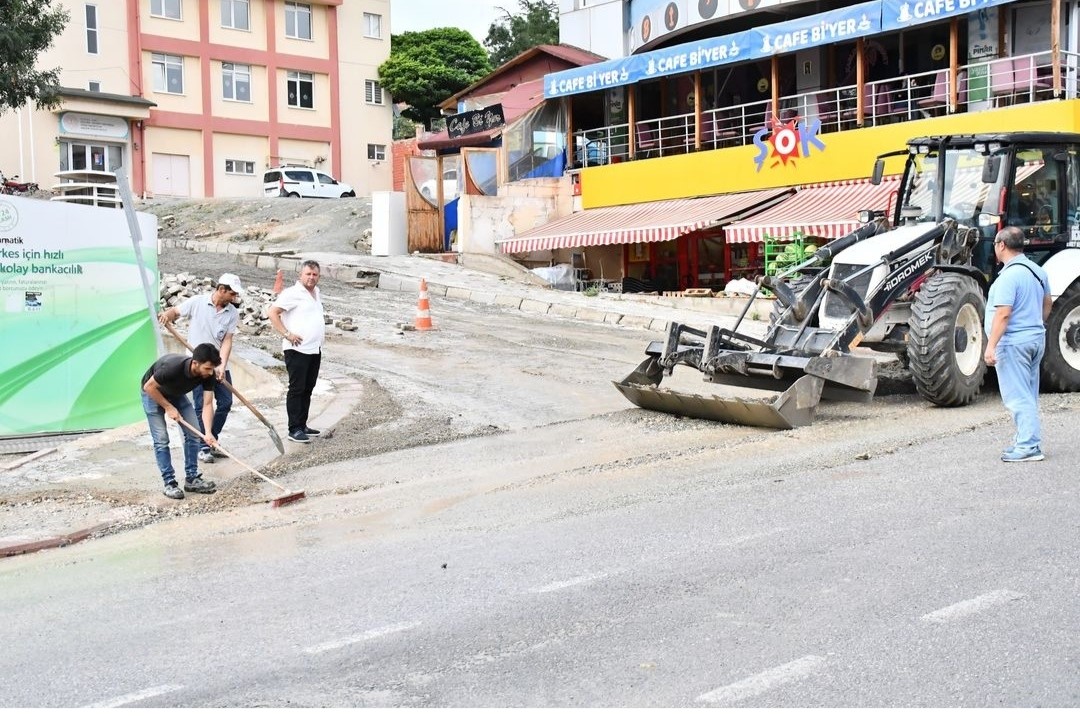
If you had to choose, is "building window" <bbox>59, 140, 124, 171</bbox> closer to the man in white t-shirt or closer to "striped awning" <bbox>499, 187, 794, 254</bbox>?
"striped awning" <bbox>499, 187, 794, 254</bbox>

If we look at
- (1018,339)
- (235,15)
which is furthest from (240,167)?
(1018,339)

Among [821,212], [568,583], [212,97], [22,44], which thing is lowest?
[568,583]

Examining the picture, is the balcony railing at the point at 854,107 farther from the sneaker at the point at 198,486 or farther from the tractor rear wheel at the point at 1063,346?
the sneaker at the point at 198,486

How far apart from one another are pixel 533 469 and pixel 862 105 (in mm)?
17983

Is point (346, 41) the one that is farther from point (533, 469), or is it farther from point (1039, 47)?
point (533, 469)

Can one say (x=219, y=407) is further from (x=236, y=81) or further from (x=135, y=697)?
(x=236, y=81)

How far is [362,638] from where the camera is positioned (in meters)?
5.29

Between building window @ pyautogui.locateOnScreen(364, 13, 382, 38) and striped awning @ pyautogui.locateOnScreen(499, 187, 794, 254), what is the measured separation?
26.3 m

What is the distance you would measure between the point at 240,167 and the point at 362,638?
149ft

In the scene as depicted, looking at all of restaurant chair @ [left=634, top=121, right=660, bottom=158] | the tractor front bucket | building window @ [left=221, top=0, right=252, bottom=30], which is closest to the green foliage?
building window @ [left=221, top=0, right=252, bottom=30]

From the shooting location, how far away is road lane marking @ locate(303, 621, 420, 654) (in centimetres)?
515

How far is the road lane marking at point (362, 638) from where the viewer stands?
16.9ft

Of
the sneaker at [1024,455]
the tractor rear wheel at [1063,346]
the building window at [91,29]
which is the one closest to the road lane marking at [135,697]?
the sneaker at [1024,455]

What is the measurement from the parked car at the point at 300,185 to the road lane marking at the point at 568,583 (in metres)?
36.6
